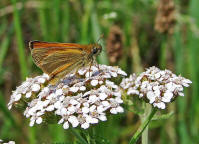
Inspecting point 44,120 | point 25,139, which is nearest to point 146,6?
point 25,139

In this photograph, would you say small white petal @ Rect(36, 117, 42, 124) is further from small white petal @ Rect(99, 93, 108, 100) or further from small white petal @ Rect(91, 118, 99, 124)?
small white petal @ Rect(99, 93, 108, 100)

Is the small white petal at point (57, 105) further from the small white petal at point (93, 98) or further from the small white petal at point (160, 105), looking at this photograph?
the small white petal at point (160, 105)

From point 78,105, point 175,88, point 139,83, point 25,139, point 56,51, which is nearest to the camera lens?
point 78,105

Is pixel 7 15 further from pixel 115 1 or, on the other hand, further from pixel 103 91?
pixel 103 91

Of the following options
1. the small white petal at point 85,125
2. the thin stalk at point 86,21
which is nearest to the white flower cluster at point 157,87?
the small white petal at point 85,125

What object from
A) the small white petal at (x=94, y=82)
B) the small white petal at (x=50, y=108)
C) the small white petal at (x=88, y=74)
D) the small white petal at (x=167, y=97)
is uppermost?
the small white petal at (x=88, y=74)

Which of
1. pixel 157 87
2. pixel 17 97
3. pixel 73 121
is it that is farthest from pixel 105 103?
pixel 17 97

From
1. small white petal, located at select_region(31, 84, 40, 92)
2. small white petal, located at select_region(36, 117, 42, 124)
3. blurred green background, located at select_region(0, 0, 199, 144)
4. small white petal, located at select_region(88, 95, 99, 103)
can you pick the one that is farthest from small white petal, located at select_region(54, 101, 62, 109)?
blurred green background, located at select_region(0, 0, 199, 144)
